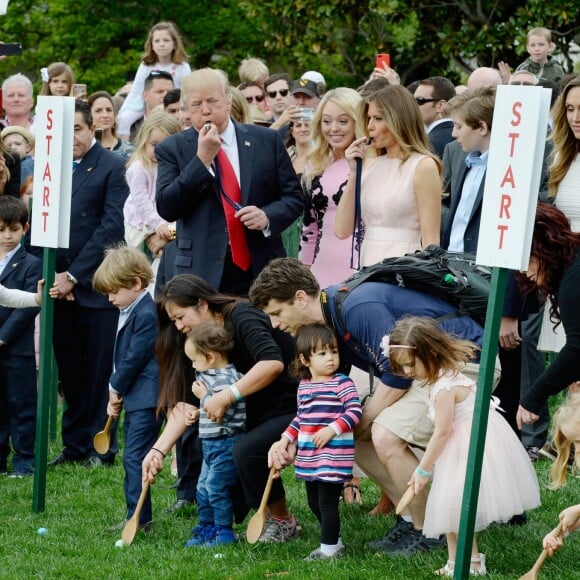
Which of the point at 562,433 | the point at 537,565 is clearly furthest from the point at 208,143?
the point at 537,565

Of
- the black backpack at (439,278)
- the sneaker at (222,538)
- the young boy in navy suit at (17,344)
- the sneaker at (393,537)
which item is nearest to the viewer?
the black backpack at (439,278)

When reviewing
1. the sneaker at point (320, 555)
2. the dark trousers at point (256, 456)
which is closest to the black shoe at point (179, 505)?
the dark trousers at point (256, 456)

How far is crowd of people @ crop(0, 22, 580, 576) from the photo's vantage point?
5.94 m

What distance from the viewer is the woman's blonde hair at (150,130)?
10.0 meters

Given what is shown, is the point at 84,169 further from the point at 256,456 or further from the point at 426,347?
the point at 426,347

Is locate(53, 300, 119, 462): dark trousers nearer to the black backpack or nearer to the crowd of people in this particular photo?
the crowd of people

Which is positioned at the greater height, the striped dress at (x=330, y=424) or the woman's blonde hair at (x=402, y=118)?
the woman's blonde hair at (x=402, y=118)

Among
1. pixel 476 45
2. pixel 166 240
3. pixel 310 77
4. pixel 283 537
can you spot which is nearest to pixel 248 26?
pixel 476 45

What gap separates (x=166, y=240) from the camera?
9.78 m

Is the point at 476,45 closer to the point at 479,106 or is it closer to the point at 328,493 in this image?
the point at 479,106

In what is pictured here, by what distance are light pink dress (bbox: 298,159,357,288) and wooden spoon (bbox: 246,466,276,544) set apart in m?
1.90

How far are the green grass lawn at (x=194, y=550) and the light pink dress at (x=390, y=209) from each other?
1492 mm

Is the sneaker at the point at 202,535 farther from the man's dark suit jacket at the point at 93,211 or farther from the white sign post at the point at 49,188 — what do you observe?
the man's dark suit jacket at the point at 93,211

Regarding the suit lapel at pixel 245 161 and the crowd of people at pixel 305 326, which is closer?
the crowd of people at pixel 305 326
